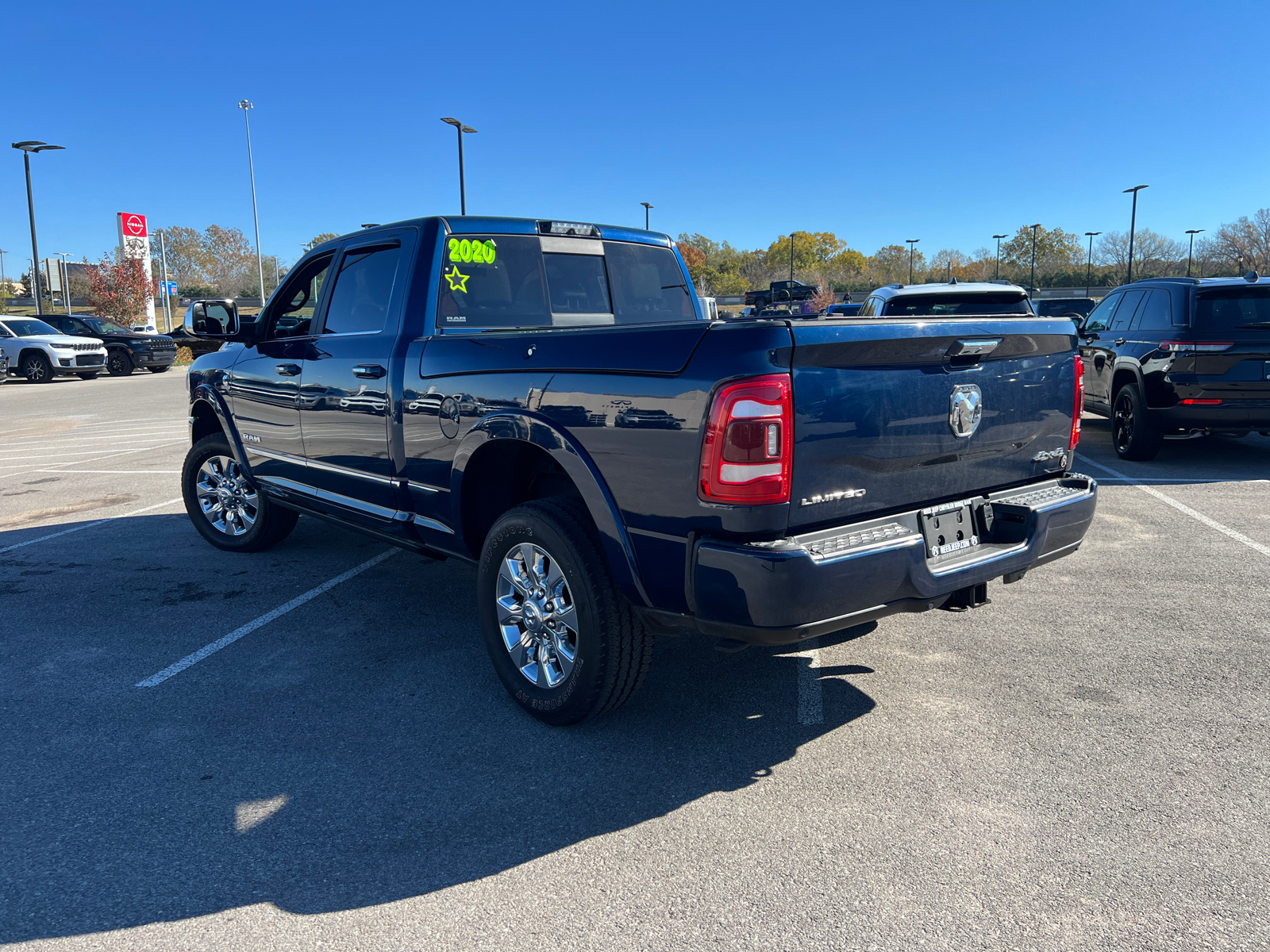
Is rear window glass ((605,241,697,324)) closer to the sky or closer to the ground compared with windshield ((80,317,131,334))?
closer to the ground

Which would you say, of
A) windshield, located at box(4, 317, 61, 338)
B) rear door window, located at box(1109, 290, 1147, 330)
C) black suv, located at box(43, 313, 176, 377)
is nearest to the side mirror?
rear door window, located at box(1109, 290, 1147, 330)

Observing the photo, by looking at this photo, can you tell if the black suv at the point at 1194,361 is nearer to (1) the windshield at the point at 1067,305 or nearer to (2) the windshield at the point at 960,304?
(2) the windshield at the point at 960,304

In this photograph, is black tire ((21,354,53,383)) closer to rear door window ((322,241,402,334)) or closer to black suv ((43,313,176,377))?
black suv ((43,313,176,377))

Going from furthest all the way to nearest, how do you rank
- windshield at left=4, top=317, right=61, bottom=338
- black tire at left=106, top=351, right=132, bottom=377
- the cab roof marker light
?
black tire at left=106, top=351, right=132, bottom=377 → windshield at left=4, top=317, right=61, bottom=338 → the cab roof marker light

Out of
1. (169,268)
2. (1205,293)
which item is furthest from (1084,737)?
(169,268)

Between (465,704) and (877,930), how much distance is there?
1.98 meters

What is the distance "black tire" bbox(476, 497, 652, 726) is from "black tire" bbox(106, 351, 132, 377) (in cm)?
2857

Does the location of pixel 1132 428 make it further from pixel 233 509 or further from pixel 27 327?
pixel 27 327

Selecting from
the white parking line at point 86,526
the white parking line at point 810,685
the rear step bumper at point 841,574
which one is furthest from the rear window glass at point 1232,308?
the white parking line at point 86,526

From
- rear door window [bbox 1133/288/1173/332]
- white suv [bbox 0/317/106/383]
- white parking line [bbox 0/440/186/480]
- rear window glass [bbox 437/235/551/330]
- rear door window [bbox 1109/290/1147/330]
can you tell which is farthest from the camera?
white suv [bbox 0/317/106/383]

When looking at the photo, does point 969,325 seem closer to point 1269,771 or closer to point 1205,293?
point 1269,771

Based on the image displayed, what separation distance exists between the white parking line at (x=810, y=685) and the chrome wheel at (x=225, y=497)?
3868 mm

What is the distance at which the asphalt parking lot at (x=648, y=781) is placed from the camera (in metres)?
2.44

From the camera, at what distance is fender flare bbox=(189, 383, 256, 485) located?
19.2ft
